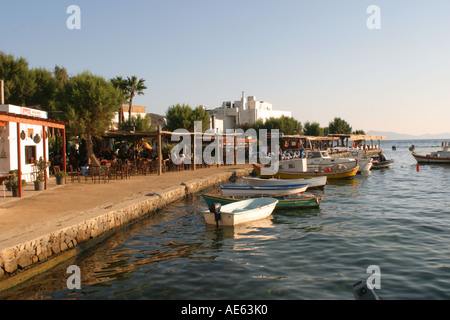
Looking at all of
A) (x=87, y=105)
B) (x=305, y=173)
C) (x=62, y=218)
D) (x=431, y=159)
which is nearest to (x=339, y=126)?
(x=431, y=159)

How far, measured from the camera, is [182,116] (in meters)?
38.8

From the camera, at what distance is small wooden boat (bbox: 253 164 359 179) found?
25.7m

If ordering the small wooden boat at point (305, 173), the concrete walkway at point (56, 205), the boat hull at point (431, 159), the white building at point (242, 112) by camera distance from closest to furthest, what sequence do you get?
the concrete walkway at point (56, 205), the small wooden boat at point (305, 173), the boat hull at point (431, 159), the white building at point (242, 112)

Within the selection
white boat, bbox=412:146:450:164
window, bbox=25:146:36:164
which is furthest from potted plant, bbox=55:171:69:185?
white boat, bbox=412:146:450:164

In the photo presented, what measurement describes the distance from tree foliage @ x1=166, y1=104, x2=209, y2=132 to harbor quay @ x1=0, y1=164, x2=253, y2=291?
21.4 m

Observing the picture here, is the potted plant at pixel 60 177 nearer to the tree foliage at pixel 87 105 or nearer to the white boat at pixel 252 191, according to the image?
the tree foliage at pixel 87 105

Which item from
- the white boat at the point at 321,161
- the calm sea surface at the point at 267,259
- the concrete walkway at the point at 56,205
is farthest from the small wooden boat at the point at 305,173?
the concrete walkway at the point at 56,205

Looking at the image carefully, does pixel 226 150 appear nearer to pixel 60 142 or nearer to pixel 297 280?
pixel 60 142

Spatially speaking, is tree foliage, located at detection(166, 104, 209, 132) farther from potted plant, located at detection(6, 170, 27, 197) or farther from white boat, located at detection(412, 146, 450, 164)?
white boat, located at detection(412, 146, 450, 164)

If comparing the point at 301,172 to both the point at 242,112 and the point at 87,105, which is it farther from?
the point at 242,112

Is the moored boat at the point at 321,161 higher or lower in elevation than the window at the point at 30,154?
lower

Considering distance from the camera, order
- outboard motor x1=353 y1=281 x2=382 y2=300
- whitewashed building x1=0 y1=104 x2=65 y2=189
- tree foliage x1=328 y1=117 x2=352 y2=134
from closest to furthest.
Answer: outboard motor x1=353 y1=281 x2=382 y2=300 → whitewashed building x1=0 y1=104 x2=65 y2=189 → tree foliage x1=328 y1=117 x2=352 y2=134

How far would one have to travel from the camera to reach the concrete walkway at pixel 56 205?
856 cm

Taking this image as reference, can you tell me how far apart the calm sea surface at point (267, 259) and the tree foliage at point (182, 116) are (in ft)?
78.0
